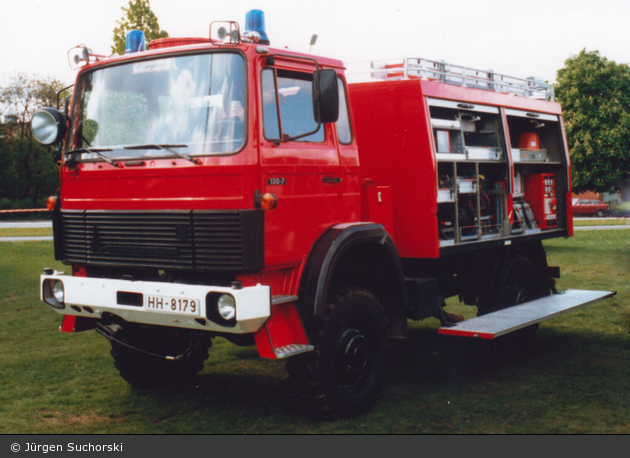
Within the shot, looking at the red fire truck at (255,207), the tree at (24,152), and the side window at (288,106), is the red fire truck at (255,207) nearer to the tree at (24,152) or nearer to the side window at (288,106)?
the side window at (288,106)

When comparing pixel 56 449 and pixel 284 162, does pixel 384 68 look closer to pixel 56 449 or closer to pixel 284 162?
pixel 284 162

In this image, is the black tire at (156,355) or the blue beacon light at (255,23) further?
the black tire at (156,355)

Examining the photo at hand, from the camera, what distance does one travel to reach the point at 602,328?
8406 millimetres

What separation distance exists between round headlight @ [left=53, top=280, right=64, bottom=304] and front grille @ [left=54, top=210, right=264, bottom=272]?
22 cm

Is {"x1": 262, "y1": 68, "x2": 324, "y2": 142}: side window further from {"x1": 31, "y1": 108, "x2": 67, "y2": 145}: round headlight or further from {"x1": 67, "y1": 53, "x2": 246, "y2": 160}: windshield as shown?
{"x1": 31, "y1": 108, "x2": 67, "y2": 145}: round headlight

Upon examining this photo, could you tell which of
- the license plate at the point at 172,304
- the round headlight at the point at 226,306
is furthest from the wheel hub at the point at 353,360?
the license plate at the point at 172,304

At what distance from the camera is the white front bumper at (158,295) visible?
433 cm

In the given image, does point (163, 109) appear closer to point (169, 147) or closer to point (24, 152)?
point (169, 147)

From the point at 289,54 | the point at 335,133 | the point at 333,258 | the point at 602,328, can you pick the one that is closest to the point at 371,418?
the point at 333,258

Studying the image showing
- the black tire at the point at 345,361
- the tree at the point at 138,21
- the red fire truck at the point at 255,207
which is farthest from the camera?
the tree at the point at 138,21

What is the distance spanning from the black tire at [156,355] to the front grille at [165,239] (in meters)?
0.60

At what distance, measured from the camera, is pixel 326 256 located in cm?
488

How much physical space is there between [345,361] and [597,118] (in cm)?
4333

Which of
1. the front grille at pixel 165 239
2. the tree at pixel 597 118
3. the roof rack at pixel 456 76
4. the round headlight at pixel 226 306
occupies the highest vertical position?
the tree at pixel 597 118
